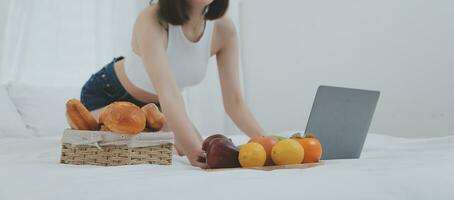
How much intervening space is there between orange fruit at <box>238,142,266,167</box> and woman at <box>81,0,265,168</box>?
0.22 m

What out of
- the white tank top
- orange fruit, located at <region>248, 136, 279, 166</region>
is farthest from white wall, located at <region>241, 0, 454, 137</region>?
orange fruit, located at <region>248, 136, 279, 166</region>

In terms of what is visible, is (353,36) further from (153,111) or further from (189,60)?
(153,111)

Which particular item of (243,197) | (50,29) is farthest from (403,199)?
(50,29)

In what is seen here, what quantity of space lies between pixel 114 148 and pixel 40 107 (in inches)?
57.5

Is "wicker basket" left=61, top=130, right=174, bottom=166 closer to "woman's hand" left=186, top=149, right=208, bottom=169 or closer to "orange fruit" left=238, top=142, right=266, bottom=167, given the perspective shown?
"woman's hand" left=186, top=149, right=208, bottom=169

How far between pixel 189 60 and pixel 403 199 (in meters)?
1.09

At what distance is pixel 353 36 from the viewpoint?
9.61 feet

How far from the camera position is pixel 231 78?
5.95 ft

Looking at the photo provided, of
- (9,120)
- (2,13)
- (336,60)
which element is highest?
(2,13)

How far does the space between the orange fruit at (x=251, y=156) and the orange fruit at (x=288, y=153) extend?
0.03 metres

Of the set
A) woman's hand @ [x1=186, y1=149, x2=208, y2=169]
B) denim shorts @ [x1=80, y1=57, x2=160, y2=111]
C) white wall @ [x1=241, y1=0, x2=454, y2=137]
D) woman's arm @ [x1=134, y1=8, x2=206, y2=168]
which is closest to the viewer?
woman's hand @ [x1=186, y1=149, x2=208, y2=169]

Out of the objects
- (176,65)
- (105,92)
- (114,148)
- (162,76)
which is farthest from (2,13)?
(114,148)

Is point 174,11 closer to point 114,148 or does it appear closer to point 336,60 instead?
point 114,148

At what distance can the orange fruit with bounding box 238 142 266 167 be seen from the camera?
3.47 feet
